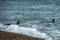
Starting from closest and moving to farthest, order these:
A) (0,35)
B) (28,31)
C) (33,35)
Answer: (0,35), (33,35), (28,31)

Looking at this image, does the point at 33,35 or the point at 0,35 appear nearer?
the point at 0,35

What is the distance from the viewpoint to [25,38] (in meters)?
13.3

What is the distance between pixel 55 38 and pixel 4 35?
355cm

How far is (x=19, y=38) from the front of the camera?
13062 millimetres

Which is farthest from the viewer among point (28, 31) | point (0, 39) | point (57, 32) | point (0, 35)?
point (57, 32)

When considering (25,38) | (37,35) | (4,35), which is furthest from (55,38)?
(4,35)

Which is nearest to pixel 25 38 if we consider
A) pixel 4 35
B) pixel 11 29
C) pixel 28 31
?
pixel 4 35

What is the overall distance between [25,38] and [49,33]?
3.46 meters

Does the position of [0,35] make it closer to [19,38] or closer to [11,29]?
[19,38]

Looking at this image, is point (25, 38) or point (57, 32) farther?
point (57, 32)

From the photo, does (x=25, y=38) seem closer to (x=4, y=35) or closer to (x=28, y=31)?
(x=4, y=35)

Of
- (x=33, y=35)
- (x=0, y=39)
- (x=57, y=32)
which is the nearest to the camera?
(x=0, y=39)

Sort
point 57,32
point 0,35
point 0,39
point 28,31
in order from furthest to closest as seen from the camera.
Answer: point 57,32, point 28,31, point 0,35, point 0,39

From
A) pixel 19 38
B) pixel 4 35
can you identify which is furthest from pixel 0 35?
pixel 19 38
